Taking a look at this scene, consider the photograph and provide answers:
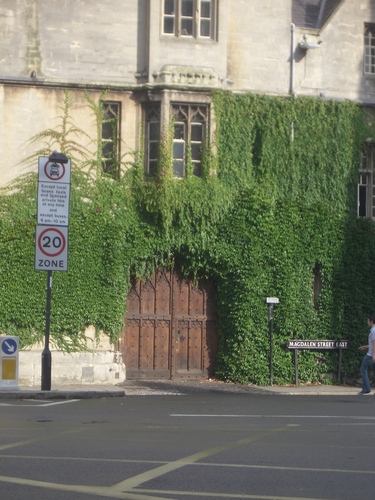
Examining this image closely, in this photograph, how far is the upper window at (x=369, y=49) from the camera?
2720 centimetres

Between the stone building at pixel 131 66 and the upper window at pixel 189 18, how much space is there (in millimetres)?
24

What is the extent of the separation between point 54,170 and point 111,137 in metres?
5.59

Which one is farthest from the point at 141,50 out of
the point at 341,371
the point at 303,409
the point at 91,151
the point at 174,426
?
the point at 174,426

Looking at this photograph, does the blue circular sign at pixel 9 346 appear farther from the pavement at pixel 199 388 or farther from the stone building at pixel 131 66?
the stone building at pixel 131 66

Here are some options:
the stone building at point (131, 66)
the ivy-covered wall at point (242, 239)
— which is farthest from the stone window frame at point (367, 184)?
the stone building at point (131, 66)

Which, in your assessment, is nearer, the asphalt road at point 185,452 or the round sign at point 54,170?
the asphalt road at point 185,452

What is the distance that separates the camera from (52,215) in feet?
65.3

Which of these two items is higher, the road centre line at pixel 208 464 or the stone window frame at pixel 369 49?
the stone window frame at pixel 369 49

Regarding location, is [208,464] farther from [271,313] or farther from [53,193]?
[271,313]

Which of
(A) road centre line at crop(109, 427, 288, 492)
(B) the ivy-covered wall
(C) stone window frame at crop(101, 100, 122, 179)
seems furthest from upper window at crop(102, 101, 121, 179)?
(A) road centre line at crop(109, 427, 288, 492)

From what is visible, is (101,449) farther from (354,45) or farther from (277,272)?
(354,45)

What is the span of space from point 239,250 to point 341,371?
12.9 ft

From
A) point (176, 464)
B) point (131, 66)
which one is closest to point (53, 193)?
point (131, 66)

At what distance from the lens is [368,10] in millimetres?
27188
